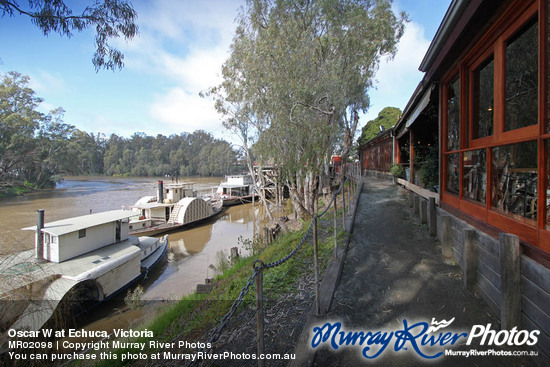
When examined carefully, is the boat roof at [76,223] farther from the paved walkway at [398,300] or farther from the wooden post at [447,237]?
the wooden post at [447,237]

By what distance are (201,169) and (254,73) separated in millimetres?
79071

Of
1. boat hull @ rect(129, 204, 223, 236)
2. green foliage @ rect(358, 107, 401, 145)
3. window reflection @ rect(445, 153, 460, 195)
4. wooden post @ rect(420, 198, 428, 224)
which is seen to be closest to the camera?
window reflection @ rect(445, 153, 460, 195)

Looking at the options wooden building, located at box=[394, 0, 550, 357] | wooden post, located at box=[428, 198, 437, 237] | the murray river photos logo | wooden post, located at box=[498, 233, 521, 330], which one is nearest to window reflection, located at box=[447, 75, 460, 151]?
wooden building, located at box=[394, 0, 550, 357]

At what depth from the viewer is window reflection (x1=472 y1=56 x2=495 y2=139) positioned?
10.6 feet

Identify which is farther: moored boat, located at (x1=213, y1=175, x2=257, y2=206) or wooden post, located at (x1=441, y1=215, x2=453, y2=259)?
moored boat, located at (x1=213, y1=175, x2=257, y2=206)

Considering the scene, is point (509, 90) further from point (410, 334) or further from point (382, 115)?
point (382, 115)

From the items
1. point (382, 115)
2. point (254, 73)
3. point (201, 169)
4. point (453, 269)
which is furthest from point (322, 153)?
point (201, 169)

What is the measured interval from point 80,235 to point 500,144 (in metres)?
12.0

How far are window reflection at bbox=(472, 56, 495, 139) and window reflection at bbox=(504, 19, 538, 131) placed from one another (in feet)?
1.23

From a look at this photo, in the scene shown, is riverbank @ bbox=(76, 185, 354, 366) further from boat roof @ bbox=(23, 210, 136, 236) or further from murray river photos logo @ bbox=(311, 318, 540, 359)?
boat roof @ bbox=(23, 210, 136, 236)

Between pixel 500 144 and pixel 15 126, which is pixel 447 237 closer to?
pixel 500 144

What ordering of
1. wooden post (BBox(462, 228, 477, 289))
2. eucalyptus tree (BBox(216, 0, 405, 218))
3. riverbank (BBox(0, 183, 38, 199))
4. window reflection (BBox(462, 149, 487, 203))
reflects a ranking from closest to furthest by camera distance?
wooden post (BBox(462, 228, 477, 289))
window reflection (BBox(462, 149, 487, 203))
eucalyptus tree (BBox(216, 0, 405, 218))
riverbank (BBox(0, 183, 38, 199))

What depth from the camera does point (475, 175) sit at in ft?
12.0

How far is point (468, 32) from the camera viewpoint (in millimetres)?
3389
